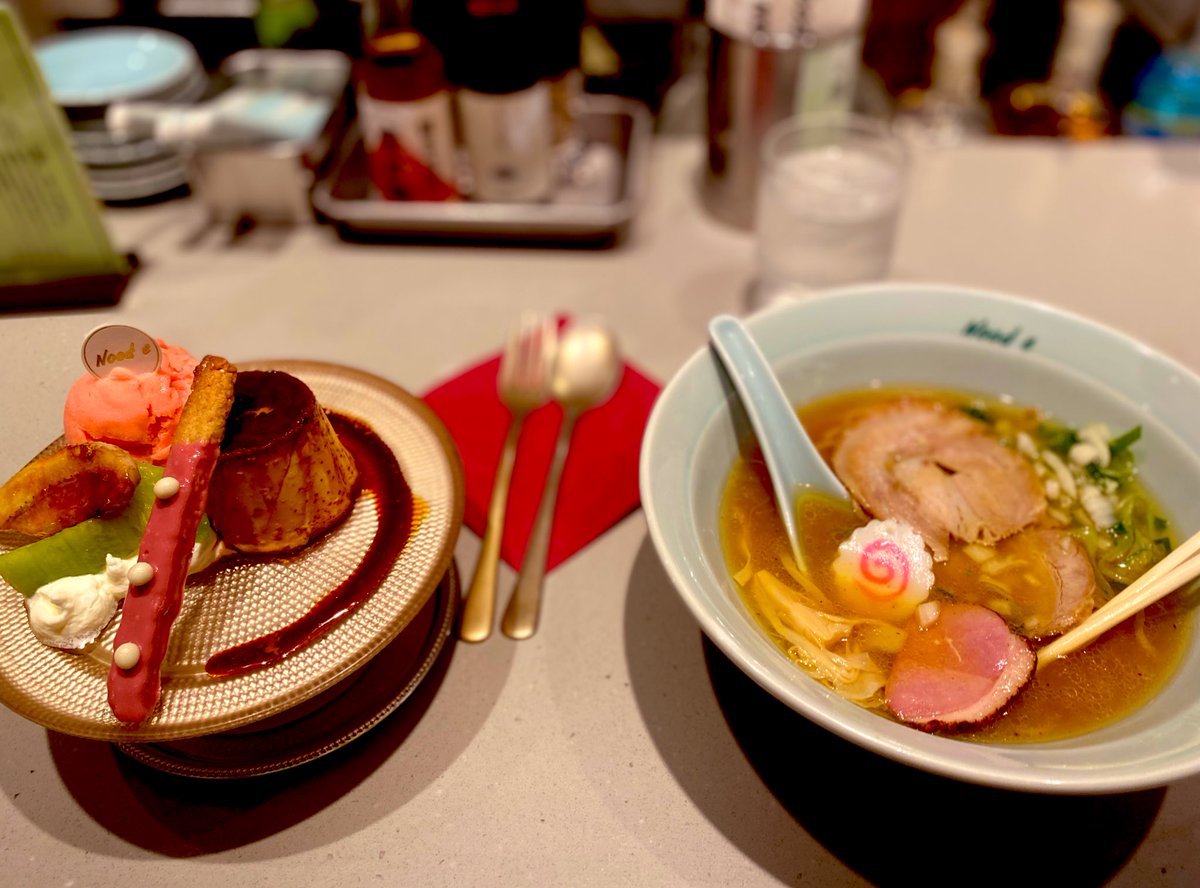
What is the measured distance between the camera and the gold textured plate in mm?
725

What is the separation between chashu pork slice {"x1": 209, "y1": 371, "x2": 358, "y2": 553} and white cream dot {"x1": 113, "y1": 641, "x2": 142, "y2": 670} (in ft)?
0.51

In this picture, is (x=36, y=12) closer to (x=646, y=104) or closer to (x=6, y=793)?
(x=646, y=104)

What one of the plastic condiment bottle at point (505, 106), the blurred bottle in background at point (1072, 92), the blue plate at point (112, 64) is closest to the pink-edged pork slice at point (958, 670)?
the plastic condiment bottle at point (505, 106)

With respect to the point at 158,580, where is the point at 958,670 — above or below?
below

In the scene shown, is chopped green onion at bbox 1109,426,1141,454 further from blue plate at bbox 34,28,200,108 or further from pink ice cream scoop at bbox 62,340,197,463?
blue plate at bbox 34,28,200,108

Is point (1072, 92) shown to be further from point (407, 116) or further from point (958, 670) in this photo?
point (958, 670)

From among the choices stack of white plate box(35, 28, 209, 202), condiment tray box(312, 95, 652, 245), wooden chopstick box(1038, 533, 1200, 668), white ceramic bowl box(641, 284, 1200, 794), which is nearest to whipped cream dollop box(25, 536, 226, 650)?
white ceramic bowl box(641, 284, 1200, 794)

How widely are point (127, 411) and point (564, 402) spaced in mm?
630

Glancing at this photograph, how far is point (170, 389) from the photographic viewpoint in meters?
0.82

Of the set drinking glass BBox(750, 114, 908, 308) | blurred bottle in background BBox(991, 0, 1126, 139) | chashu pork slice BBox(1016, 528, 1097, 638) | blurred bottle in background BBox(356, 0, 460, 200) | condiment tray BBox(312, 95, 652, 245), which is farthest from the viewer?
blurred bottle in background BBox(991, 0, 1126, 139)

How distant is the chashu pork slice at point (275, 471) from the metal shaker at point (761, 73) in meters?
1.09

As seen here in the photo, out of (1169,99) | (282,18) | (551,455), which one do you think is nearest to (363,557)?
(551,455)

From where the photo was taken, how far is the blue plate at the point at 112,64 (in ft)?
5.48

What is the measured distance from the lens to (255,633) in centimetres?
79
